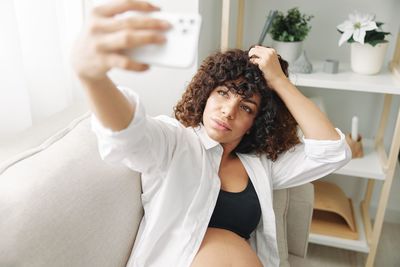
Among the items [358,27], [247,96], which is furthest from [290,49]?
[247,96]

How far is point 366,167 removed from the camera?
1.62 m

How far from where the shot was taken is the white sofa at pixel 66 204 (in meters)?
0.74

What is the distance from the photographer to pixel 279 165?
45.5 inches

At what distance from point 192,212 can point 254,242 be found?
270 millimetres

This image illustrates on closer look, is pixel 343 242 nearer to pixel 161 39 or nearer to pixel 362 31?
pixel 362 31

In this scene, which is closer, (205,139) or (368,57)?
(205,139)

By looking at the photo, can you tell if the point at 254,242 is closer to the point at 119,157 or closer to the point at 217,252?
the point at 217,252

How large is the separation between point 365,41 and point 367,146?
0.54m

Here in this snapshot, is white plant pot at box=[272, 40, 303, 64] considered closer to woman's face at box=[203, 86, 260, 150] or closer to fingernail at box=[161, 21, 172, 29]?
woman's face at box=[203, 86, 260, 150]

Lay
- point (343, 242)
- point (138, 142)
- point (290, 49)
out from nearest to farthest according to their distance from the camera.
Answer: point (138, 142)
point (290, 49)
point (343, 242)

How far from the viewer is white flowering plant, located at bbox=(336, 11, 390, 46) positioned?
145 cm

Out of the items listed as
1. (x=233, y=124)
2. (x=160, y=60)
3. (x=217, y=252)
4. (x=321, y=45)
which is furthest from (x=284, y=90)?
(x=321, y=45)

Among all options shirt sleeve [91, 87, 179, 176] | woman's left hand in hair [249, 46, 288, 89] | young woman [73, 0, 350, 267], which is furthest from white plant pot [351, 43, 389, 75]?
shirt sleeve [91, 87, 179, 176]

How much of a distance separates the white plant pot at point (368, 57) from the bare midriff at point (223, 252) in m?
0.90
